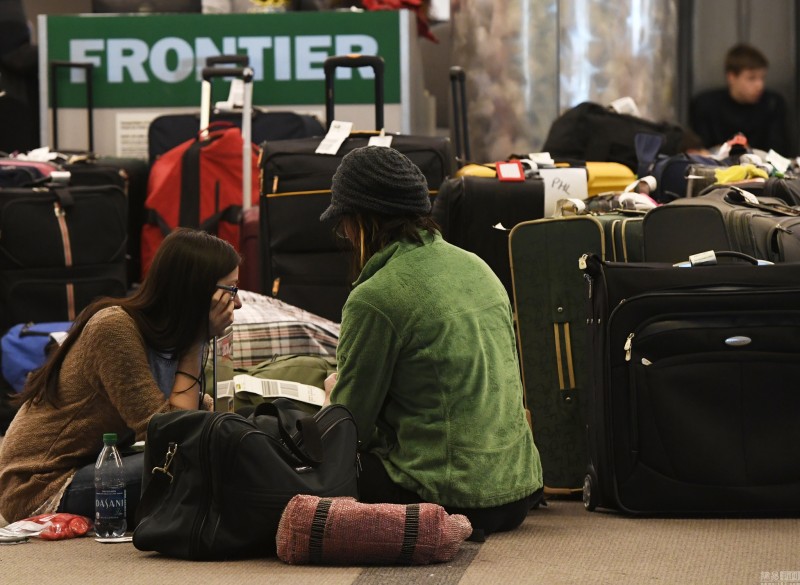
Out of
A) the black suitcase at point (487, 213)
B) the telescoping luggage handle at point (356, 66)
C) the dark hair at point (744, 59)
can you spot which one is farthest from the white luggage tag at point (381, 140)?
the dark hair at point (744, 59)

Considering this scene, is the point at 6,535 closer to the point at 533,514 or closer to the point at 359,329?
the point at 359,329

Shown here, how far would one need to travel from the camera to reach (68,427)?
2.92m

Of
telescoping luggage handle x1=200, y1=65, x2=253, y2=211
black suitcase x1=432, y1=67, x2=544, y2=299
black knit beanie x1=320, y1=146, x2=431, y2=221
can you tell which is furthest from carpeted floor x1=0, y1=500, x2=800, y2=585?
telescoping luggage handle x1=200, y1=65, x2=253, y2=211

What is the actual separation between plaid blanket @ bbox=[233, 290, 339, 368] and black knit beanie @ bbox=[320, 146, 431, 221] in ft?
3.98

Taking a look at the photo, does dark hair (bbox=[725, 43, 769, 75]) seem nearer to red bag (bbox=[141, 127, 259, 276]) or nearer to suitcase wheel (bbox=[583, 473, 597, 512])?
red bag (bbox=[141, 127, 259, 276])

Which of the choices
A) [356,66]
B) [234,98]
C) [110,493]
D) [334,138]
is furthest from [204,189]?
[110,493]

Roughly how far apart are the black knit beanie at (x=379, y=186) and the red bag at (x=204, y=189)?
249cm

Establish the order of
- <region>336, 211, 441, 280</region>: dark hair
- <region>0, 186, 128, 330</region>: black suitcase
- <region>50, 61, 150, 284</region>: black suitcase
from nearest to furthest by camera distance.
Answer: <region>336, 211, 441, 280</region>: dark hair < <region>0, 186, 128, 330</region>: black suitcase < <region>50, 61, 150, 284</region>: black suitcase

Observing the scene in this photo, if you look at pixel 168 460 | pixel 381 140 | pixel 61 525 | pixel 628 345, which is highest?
pixel 381 140

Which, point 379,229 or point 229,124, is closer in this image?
point 379,229

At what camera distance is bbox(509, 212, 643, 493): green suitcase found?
3.32m

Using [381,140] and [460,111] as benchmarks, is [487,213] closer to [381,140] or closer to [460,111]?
[381,140]

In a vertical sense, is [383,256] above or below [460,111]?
below

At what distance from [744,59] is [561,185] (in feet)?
12.1
